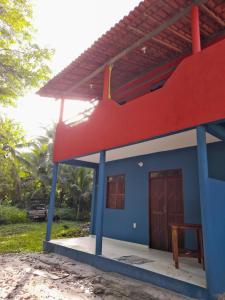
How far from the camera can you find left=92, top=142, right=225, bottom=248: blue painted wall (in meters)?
6.16

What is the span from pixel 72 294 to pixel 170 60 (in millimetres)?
6904

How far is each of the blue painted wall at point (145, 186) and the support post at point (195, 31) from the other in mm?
2639

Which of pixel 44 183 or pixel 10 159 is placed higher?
pixel 10 159

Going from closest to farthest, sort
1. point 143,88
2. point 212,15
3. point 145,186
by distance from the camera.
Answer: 1. point 212,15
2. point 145,186
3. point 143,88

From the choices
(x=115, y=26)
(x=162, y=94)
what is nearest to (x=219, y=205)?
(x=162, y=94)

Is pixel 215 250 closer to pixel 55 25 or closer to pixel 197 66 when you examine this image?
pixel 197 66

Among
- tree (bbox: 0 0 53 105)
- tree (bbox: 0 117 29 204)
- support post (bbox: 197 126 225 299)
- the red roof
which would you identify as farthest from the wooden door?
tree (bbox: 0 117 29 204)

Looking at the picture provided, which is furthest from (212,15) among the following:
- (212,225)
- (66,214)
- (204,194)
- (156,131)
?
(66,214)

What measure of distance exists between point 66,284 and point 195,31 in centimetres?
591

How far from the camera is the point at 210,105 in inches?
161

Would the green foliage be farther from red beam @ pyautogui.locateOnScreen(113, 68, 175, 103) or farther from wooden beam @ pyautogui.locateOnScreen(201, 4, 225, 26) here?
wooden beam @ pyautogui.locateOnScreen(201, 4, 225, 26)

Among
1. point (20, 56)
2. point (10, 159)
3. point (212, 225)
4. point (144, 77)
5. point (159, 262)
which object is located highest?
point (20, 56)

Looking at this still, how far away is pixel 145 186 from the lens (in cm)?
791

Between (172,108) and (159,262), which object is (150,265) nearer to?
(159,262)
